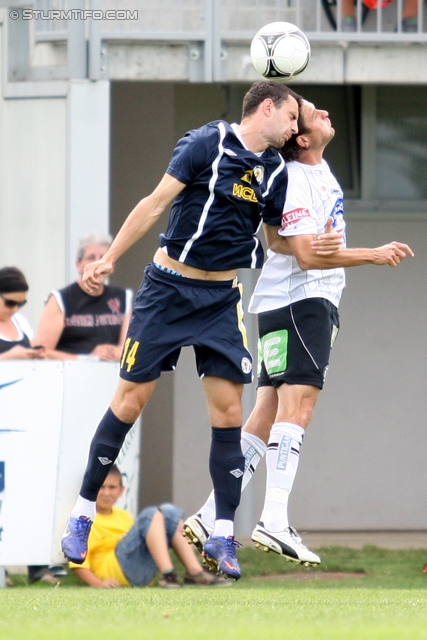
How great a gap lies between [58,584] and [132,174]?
5.48 m

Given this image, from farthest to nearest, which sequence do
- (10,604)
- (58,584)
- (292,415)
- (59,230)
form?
(59,230)
(58,584)
(292,415)
(10,604)

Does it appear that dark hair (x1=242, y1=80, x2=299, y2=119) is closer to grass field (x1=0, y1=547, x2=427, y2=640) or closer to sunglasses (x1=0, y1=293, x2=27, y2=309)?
grass field (x1=0, y1=547, x2=427, y2=640)

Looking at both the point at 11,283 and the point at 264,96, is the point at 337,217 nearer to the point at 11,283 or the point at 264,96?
the point at 264,96

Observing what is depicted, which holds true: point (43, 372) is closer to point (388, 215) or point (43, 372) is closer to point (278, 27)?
point (278, 27)

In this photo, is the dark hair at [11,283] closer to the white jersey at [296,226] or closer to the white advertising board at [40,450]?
the white advertising board at [40,450]

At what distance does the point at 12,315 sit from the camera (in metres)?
8.65

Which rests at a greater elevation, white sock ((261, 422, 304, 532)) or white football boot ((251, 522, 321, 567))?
white sock ((261, 422, 304, 532))

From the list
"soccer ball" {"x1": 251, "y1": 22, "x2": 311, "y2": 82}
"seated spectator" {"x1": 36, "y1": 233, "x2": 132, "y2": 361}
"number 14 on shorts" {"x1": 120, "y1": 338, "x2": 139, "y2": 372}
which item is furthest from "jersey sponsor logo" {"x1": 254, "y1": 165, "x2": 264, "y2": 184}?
"seated spectator" {"x1": 36, "y1": 233, "x2": 132, "y2": 361}

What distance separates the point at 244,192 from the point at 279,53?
0.98 meters

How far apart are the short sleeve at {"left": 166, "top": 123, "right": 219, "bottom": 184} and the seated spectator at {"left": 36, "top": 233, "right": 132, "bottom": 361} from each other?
2706 millimetres

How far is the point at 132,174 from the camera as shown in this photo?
12.6 metres

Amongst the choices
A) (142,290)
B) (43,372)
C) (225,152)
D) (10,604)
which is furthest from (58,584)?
(225,152)

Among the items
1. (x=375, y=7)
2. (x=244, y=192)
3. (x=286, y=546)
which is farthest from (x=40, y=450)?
(x=375, y=7)

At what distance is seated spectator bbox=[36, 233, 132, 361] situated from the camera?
8.42 m
